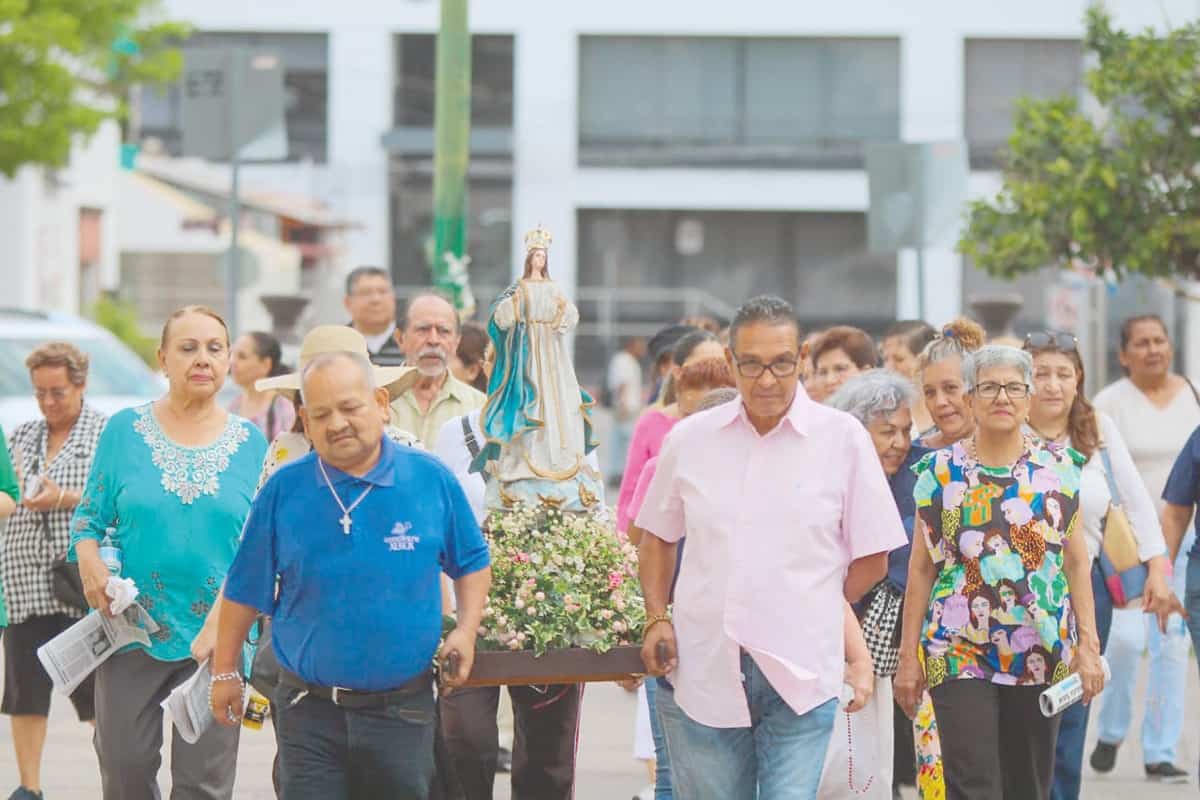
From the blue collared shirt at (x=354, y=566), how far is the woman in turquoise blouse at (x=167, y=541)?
1.27 m

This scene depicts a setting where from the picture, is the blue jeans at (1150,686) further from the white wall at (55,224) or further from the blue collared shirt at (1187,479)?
the white wall at (55,224)

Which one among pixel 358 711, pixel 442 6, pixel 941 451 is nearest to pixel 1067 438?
pixel 941 451

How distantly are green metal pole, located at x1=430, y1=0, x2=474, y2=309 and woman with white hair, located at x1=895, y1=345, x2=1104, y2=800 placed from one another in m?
7.21

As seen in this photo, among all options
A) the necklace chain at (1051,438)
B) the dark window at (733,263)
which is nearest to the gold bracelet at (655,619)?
the necklace chain at (1051,438)

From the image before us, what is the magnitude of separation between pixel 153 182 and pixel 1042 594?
39.7m

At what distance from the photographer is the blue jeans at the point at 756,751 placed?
5707 millimetres

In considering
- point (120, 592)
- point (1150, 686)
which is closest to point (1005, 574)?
point (120, 592)

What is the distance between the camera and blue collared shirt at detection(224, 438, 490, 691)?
5.59 meters

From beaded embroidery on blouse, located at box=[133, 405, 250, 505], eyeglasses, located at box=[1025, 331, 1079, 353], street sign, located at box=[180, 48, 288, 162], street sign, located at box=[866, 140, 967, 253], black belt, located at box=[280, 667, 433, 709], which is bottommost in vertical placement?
black belt, located at box=[280, 667, 433, 709]

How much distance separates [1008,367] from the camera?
6.83 meters

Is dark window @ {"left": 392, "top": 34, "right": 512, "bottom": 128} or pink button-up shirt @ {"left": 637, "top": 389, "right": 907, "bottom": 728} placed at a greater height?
dark window @ {"left": 392, "top": 34, "right": 512, "bottom": 128}

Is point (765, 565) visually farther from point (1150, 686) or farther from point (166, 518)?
point (1150, 686)

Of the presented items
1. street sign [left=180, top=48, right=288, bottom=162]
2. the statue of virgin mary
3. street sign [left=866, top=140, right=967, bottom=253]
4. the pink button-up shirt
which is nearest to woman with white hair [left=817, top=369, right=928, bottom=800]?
the statue of virgin mary

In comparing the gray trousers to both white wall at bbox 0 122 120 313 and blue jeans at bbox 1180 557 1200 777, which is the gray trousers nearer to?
blue jeans at bbox 1180 557 1200 777
